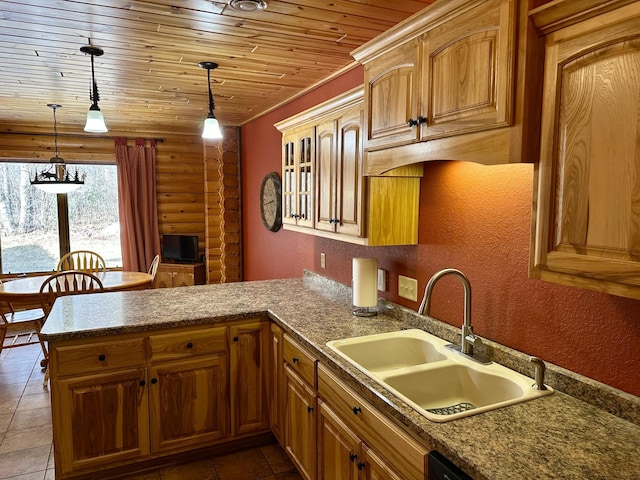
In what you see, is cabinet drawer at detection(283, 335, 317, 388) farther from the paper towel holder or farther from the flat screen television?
the flat screen television

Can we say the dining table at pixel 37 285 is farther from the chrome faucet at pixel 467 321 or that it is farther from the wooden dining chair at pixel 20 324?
the chrome faucet at pixel 467 321

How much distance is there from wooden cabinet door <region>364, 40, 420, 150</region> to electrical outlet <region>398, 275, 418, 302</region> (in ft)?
2.57

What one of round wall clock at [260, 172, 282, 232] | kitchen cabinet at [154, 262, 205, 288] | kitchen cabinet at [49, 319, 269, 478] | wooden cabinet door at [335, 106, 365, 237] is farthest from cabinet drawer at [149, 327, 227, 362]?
kitchen cabinet at [154, 262, 205, 288]

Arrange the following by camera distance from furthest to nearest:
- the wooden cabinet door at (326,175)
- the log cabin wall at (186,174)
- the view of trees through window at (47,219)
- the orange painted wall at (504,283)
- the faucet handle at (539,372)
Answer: the view of trees through window at (47,219) < the log cabin wall at (186,174) < the wooden cabinet door at (326,175) < the faucet handle at (539,372) < the orange painted wall at (504,283)

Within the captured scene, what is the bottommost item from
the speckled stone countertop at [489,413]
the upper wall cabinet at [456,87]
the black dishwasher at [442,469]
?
the black dishwasher at [442,469]

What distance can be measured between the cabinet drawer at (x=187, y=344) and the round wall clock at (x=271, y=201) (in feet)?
5.56

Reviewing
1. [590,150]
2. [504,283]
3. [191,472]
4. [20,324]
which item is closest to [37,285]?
[20,324]

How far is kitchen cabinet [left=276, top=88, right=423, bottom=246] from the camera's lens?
7.13ft

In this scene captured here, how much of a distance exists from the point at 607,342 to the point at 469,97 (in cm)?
85

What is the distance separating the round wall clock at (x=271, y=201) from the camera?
4.02 m

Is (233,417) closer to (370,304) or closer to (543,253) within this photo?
A: (370,304)

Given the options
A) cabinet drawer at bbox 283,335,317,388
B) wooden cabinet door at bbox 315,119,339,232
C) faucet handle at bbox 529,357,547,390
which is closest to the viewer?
faucet handle at bbox 529,357,547,390

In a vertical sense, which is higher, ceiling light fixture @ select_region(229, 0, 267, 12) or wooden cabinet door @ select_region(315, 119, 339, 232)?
ceiling light fixture @ select_region(229, 0, 267, 12)

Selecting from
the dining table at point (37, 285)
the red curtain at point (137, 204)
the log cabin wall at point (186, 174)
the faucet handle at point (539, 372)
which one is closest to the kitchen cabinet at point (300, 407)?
the faucet handle at point (539, 372)
